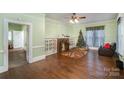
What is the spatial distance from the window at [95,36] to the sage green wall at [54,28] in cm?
126

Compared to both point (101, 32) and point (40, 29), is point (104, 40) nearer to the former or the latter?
point (101, 32)

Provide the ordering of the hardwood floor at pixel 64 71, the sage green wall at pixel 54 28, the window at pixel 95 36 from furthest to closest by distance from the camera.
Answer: the sage green wall at pixel 54 28
the window at pixel 95 36
the hardwood floor at pixel 64 71

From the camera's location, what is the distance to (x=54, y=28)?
461 centimetres

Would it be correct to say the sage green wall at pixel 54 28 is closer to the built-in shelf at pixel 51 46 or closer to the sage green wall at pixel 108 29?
the built-in shelf at pixel 51 46

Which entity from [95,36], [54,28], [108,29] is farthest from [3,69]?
[108,29]

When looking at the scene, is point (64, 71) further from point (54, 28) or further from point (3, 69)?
point (54, 28)

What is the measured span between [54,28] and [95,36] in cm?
231

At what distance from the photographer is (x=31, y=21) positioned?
11.2 ft

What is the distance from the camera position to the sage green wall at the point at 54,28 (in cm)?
403

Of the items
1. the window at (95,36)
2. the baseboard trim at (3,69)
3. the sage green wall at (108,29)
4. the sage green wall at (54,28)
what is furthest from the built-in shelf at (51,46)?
the baseboard trim at (3,69)
